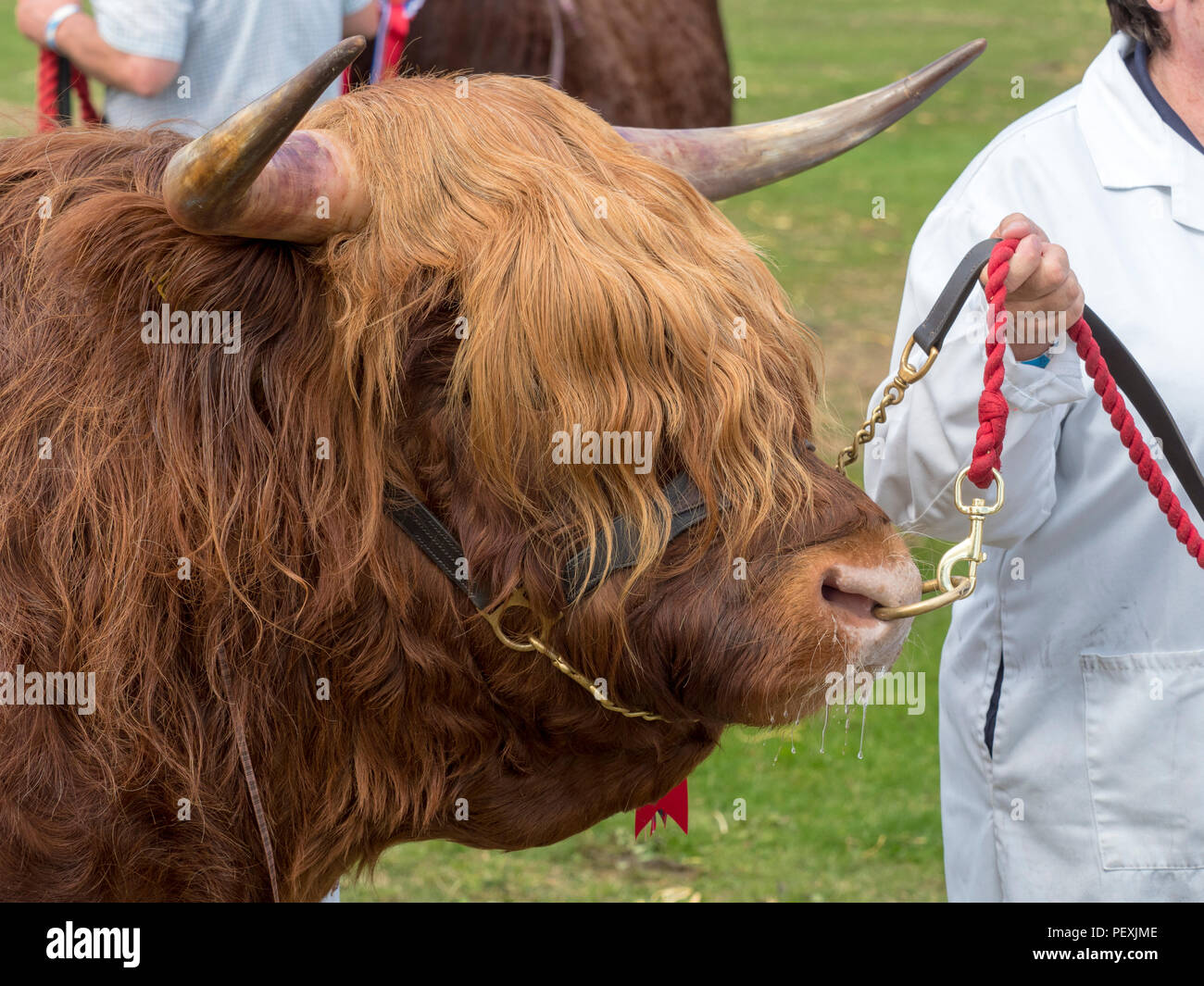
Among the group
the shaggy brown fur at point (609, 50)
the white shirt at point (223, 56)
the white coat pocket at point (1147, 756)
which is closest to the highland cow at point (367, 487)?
the white coat pocket at point (1147, 756)

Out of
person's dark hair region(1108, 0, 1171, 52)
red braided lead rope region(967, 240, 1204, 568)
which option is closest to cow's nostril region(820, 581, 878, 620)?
red braided lead rope region(967, 240, 1204, 568)

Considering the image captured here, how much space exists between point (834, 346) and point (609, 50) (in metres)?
4.45

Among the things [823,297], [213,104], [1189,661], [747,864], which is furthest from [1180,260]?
[823,297]

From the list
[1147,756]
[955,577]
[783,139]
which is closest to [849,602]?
[955,577]

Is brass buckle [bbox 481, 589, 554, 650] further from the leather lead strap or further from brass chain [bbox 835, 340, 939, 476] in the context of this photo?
the leather lead strap

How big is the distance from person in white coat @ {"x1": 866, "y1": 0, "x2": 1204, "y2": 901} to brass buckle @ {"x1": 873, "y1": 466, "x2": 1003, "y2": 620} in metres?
0.32

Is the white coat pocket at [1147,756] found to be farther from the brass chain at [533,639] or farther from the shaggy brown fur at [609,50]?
the shaggy brown fur at [609,50]

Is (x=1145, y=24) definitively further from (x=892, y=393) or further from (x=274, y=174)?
(x=274, y=174)

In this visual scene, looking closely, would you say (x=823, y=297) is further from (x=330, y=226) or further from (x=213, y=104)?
(x=330, y=226)

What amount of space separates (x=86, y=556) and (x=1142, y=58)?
212 cm

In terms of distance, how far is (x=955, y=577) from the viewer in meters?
2.12

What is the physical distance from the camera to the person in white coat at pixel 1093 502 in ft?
8.18

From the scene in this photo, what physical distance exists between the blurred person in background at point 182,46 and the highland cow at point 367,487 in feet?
3.77

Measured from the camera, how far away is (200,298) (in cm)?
198
